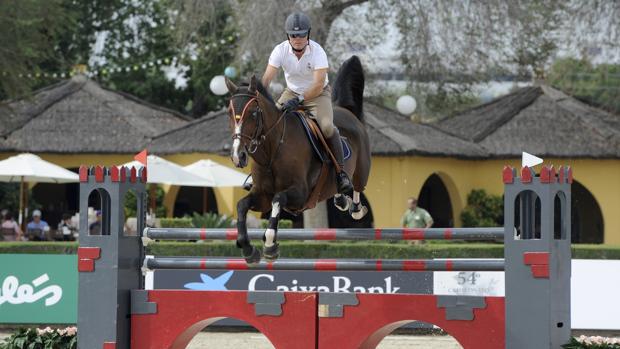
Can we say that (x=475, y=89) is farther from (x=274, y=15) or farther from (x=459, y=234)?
(x=459, y=234)

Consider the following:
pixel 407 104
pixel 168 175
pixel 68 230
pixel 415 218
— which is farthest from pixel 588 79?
pixel 68 230

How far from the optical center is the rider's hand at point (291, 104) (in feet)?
28.8

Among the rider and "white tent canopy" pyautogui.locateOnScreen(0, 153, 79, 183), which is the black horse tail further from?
"white tent canopy" pyautogui.locateOnScreen(0, 153, 79, 183)

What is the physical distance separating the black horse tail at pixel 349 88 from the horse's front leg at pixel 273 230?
205 centimetres

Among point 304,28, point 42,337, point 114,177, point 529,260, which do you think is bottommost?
point 42,337

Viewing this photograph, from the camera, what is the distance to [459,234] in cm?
840

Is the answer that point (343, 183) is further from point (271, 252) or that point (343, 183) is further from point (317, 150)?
point (271, 252)

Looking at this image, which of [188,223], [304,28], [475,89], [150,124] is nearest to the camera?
[304,28]

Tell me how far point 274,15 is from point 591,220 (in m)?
11.8

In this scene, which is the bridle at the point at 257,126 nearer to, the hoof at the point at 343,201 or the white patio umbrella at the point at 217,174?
the hoof at the point at 343,201

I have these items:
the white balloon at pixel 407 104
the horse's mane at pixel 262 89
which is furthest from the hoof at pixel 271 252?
the white balloon at pixel 407 104

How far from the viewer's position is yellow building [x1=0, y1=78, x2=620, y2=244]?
2536 centimetres

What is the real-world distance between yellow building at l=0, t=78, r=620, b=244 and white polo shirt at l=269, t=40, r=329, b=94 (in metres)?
14.8

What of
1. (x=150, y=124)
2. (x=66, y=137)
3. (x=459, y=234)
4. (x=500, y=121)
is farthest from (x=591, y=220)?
(x=459, y=234)
